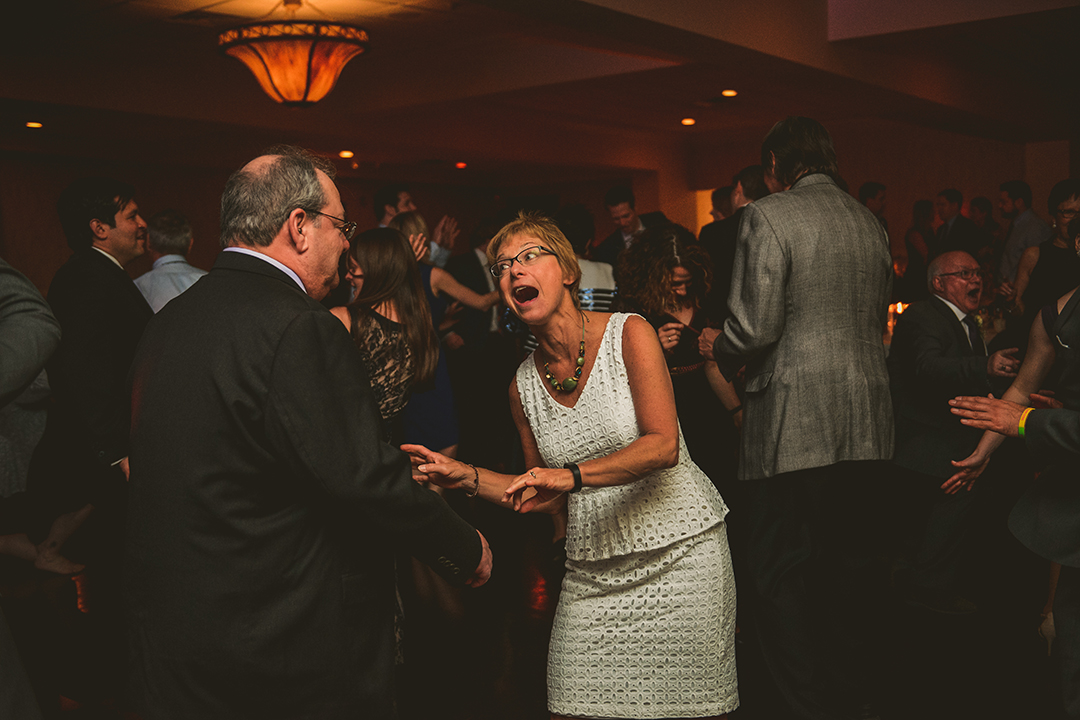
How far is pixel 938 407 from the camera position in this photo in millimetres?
3584

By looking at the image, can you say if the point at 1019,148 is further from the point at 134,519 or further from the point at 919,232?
the point at 134,519

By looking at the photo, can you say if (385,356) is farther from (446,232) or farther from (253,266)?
(446,232)

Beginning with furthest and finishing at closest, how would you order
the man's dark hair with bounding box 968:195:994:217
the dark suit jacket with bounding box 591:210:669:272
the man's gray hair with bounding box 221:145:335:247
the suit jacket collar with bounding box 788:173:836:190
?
the man's dark hair with bounding box 968:195:994:217, the dark suit jacket with bounding box 591:210:669:272, the suit jacket collar with bounding box 788:173:836:190, the man's gray hair with bounding box 221:145:335:247

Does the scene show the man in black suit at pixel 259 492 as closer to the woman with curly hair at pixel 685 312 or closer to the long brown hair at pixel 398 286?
the long brown hair at pixel 398 286

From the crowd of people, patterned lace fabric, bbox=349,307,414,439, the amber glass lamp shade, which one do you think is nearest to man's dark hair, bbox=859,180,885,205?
the crowd of people

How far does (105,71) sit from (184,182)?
408 cm

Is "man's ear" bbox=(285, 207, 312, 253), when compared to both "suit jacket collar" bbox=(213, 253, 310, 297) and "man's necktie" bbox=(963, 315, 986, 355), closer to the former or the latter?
"suit jacket collar" bbox=(213, 253, 310, 297)

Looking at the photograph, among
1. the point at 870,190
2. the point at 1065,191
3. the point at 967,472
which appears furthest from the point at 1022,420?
the point at 870,190

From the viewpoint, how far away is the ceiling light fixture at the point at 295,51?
17.9 feet

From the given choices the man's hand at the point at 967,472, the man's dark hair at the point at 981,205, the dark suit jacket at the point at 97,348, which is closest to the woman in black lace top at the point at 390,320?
the dark suit jacket at the point at 97,348

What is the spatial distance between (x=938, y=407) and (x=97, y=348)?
9.89 feet

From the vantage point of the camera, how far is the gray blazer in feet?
8.50

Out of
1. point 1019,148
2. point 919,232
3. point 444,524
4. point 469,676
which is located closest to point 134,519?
point 444,524

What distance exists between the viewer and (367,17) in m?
6.35
